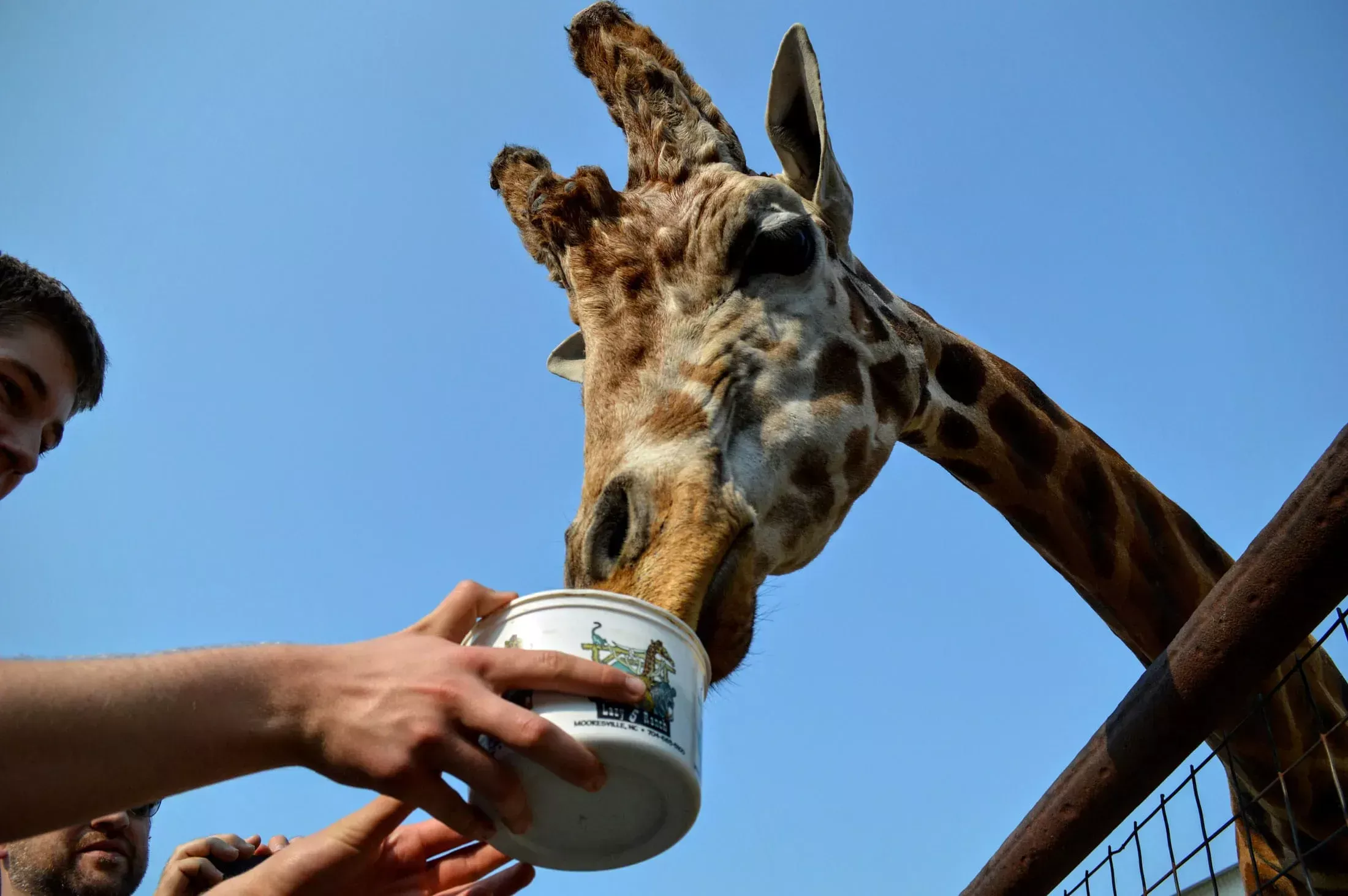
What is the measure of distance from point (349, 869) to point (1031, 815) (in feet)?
5.03

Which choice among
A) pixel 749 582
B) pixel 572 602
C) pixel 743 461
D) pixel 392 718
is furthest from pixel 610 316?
pixel 392 718

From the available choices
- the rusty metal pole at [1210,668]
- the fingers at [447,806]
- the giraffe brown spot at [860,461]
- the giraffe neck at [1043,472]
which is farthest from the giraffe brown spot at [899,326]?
the fingers at [447,806]

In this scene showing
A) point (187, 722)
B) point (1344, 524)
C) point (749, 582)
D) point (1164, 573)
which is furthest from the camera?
point (1164, 573)

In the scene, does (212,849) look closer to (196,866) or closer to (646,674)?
(196,866)

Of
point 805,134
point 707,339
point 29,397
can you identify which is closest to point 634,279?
point 707,339

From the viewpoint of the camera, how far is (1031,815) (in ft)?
8.34

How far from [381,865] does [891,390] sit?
7.49 ft

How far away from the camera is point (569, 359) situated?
195 inches

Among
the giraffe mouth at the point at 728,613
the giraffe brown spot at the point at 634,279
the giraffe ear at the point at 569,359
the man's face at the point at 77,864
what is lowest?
the man's face at the point at 77,864

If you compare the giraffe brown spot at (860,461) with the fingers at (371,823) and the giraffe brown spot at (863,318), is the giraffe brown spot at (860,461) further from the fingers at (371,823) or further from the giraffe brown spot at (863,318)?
the fingers at (371,823)

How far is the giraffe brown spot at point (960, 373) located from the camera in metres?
4.01

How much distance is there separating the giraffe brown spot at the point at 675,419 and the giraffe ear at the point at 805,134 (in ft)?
3.98

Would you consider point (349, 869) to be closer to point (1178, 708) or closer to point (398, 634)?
point (398, 634)

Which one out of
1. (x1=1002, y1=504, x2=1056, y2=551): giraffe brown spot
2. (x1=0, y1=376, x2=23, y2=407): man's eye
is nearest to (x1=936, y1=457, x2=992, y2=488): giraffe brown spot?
(x1=1002, y1=504, x2=1056, y2=551): giraffe brown spot
